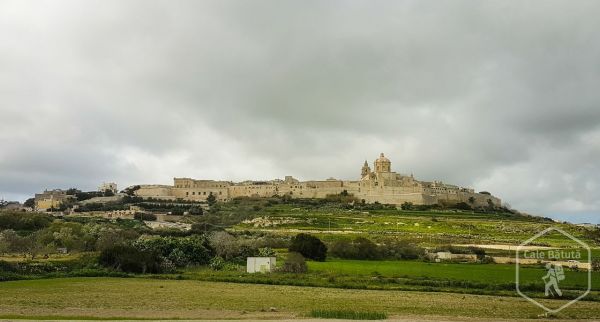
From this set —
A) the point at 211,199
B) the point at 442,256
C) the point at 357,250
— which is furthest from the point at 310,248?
the point at 211,199

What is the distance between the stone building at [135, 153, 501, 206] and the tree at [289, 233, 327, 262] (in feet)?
302

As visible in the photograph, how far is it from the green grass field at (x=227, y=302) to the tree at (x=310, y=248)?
705 inches

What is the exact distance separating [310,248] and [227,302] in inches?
1030

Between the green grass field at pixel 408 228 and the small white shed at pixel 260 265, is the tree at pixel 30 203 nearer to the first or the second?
the green grass field at pixel 408 228

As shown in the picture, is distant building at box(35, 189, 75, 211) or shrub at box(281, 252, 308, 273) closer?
shrub at box(281, 252, 308, 273)

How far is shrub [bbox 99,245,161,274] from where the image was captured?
40.4 meters

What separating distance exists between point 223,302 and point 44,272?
19.2m

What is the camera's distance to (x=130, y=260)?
133ft

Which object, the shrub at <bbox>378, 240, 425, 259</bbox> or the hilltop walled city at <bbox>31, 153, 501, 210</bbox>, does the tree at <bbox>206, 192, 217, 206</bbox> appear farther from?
the shrub at <bbox>378, 240, 425, 259</bbox>

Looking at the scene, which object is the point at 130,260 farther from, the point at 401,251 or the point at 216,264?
the point at 401,251

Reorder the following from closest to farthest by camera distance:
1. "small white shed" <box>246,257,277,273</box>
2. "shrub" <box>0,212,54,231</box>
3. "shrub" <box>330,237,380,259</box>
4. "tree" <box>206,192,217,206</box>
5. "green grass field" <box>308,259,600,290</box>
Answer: "green grass field" <box>308,259,600,290</box>, "small white shed" <box>246,257,277,273</box>, "shrub" <box>330,237,380,259</box>, "shrub" <box>0,212,54,231</box>, "tree" <box>206,192,217,206</box>

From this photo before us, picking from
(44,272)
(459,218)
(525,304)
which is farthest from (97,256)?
(459,218)

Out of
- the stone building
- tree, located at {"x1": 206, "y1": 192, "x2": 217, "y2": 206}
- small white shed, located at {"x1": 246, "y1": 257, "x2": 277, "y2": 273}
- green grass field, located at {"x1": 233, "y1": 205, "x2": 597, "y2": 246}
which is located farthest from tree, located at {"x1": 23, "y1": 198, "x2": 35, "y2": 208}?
small white shed, located at {"x1": 246, "y1": 257, "x2": 277, "y2": 273}

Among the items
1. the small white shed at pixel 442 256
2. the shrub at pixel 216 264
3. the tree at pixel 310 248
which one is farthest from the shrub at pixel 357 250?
the shrub at pixel 216 264
